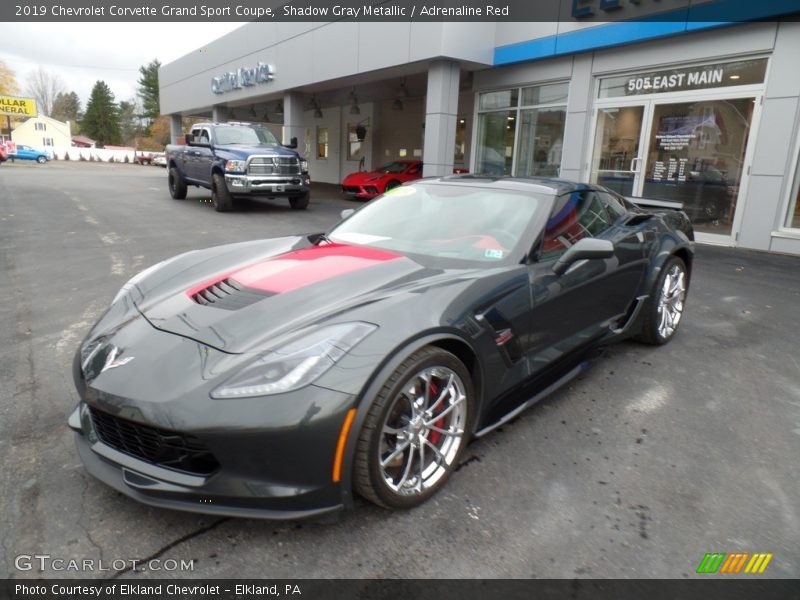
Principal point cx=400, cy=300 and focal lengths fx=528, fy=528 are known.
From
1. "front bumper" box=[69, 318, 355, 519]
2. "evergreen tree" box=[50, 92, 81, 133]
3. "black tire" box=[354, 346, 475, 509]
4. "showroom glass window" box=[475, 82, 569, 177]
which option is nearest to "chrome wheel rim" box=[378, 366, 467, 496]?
"black tire" box=[354, 346, 475, 509]

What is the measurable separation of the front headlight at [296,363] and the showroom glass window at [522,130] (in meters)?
11.1

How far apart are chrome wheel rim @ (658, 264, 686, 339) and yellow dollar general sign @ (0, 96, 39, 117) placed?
63.3 m

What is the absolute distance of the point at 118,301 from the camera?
9.12 ft

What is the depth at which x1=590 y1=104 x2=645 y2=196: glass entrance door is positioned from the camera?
10484mm

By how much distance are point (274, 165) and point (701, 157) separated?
8679mm

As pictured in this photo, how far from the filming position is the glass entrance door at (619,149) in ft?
34.4

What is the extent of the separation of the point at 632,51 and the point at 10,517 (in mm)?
11487

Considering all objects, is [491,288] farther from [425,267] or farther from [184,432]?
Result: [184,432]

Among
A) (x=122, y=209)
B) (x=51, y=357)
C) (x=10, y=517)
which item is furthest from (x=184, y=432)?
(x=122, y=209)

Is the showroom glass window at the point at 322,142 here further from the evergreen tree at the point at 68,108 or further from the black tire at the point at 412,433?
the evergreen tree at the point at 68,108

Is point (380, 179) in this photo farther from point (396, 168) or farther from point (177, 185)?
point (177, 185)

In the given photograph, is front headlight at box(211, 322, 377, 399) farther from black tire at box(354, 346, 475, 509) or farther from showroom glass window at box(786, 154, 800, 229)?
showroom glass window at box(786, 154, 800, 229)

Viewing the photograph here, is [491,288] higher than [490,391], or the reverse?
[491,288]

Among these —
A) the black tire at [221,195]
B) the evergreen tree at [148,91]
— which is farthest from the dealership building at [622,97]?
the evergreen tree at [148,91]
